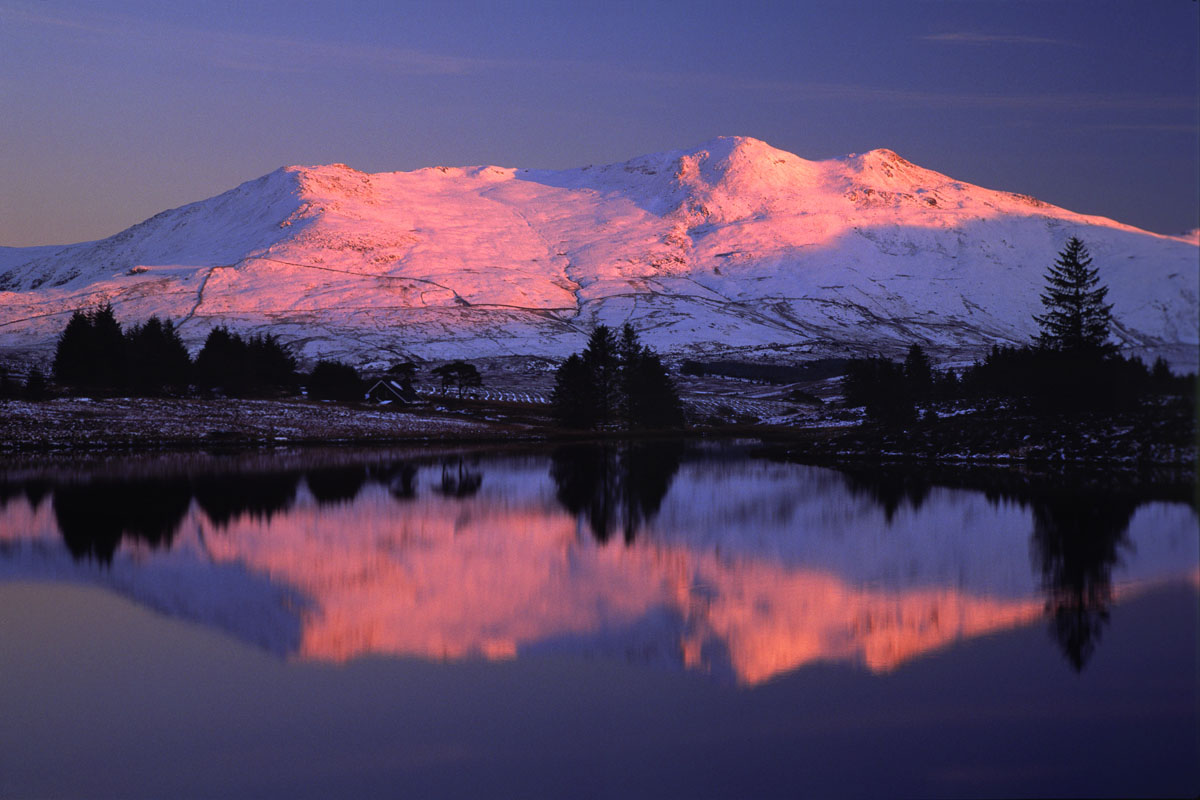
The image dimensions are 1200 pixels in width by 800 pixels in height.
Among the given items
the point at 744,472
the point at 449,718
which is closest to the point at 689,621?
the point at 449,718

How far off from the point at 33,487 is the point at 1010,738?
127 ft

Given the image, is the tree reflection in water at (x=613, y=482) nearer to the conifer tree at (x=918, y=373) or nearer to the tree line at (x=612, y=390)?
the tree line at (x=612, y=390)

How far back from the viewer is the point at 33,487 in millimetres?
41875

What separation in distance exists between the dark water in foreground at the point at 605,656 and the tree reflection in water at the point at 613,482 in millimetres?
1875

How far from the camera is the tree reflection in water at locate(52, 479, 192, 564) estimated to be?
26953 millimetres

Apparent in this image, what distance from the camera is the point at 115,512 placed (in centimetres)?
3309

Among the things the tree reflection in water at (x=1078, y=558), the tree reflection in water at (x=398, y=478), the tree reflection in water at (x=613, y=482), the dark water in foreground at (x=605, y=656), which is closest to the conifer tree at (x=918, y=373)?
the tree reflection in water at (x=613, y=482)

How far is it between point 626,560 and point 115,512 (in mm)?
16866

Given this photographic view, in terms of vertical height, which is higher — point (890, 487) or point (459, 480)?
point (890, 487)

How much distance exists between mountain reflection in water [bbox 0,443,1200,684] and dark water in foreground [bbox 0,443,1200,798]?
11cm

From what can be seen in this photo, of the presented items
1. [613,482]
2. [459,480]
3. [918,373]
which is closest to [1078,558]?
[613,482]

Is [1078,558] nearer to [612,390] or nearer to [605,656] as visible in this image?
[605,656]

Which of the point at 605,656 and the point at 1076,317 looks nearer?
the point at 605,656

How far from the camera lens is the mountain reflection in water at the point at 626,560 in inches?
647
